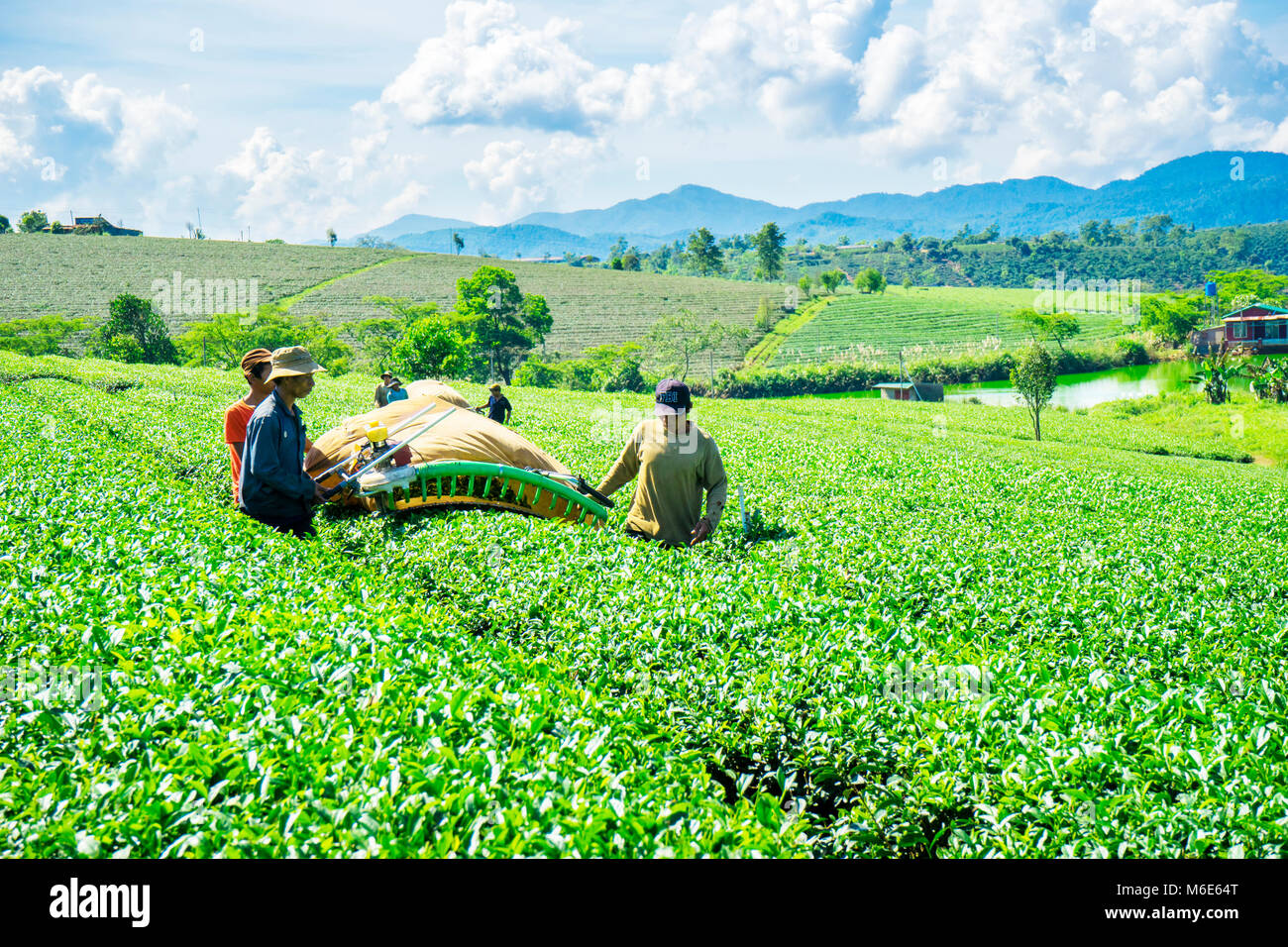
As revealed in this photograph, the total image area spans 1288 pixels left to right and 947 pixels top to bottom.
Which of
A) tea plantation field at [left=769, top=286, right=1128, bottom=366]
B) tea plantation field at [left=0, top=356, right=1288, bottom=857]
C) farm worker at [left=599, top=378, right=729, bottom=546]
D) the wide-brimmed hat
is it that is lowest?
tea plantation field at [left=0, top=356, right=1288, bottom=857]

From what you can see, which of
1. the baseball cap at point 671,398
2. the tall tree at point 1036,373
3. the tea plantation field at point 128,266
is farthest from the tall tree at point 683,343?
the baseball cap at point 671,398

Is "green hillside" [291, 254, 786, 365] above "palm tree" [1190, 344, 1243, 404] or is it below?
above

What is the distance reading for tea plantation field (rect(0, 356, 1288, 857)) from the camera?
291 centimetres

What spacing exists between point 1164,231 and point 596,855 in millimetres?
245286

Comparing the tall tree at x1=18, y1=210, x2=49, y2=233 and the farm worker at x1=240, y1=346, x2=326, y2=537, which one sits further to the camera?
the tall tree at x1=18, y1=210, x2=49, y2=233

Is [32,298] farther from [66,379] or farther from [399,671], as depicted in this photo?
[399,671]

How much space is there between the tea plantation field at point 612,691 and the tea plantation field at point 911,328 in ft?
237

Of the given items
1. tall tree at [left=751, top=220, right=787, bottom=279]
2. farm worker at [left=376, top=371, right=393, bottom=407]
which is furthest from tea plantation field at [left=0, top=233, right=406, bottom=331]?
farm worker at [left=376, top=371, right=393, bottom=407]

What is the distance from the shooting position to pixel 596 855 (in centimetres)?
272

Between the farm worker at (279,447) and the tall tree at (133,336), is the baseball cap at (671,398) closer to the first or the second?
the farm worker at (279,447)

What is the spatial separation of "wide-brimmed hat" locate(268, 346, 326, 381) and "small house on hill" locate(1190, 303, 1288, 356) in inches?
3600

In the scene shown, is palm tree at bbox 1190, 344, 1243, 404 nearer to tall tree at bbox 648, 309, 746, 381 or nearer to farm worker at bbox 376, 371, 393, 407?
tall tree at bbox 648, 309, 746, 381

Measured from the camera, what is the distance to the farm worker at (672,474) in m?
7.24

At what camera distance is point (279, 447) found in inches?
260
